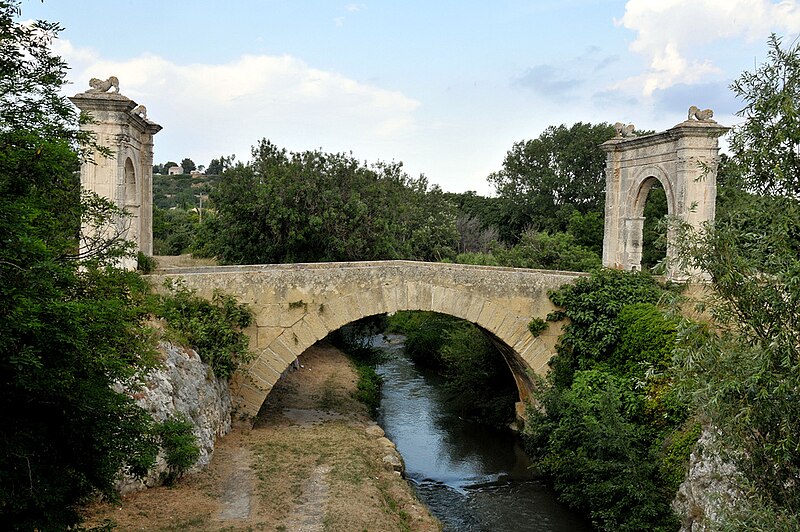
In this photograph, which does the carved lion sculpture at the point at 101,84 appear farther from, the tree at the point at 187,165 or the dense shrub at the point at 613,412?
the tree at the point at 187,165

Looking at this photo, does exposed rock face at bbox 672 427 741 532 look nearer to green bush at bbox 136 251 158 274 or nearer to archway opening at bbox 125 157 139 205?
green bush at bbox 136 251 158 274

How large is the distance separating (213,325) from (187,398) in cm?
220

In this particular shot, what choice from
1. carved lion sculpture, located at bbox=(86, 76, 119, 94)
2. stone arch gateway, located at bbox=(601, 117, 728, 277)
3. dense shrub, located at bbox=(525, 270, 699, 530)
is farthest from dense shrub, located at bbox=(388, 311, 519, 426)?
carved lion sculpture, located at bbox=(86, 76, 119, 94)

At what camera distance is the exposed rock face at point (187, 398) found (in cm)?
1007

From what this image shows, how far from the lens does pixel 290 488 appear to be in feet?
35.8

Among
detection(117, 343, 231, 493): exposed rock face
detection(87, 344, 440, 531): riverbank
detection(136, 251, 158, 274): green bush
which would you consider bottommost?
detection(87, 344, 440, 531): riverbank

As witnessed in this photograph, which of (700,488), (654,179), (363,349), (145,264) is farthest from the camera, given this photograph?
(363,349)

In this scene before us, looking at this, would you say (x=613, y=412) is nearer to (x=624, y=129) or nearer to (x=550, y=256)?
(x=624, y=129)

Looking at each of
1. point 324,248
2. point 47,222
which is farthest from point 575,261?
point 47,222

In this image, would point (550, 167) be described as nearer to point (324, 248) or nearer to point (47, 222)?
point (324, 248)

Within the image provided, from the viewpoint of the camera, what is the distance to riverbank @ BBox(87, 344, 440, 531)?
908 cm

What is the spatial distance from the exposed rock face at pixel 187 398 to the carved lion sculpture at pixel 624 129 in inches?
426

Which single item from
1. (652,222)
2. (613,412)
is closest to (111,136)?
(613,412)

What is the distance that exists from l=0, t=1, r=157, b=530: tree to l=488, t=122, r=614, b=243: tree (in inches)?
1100
